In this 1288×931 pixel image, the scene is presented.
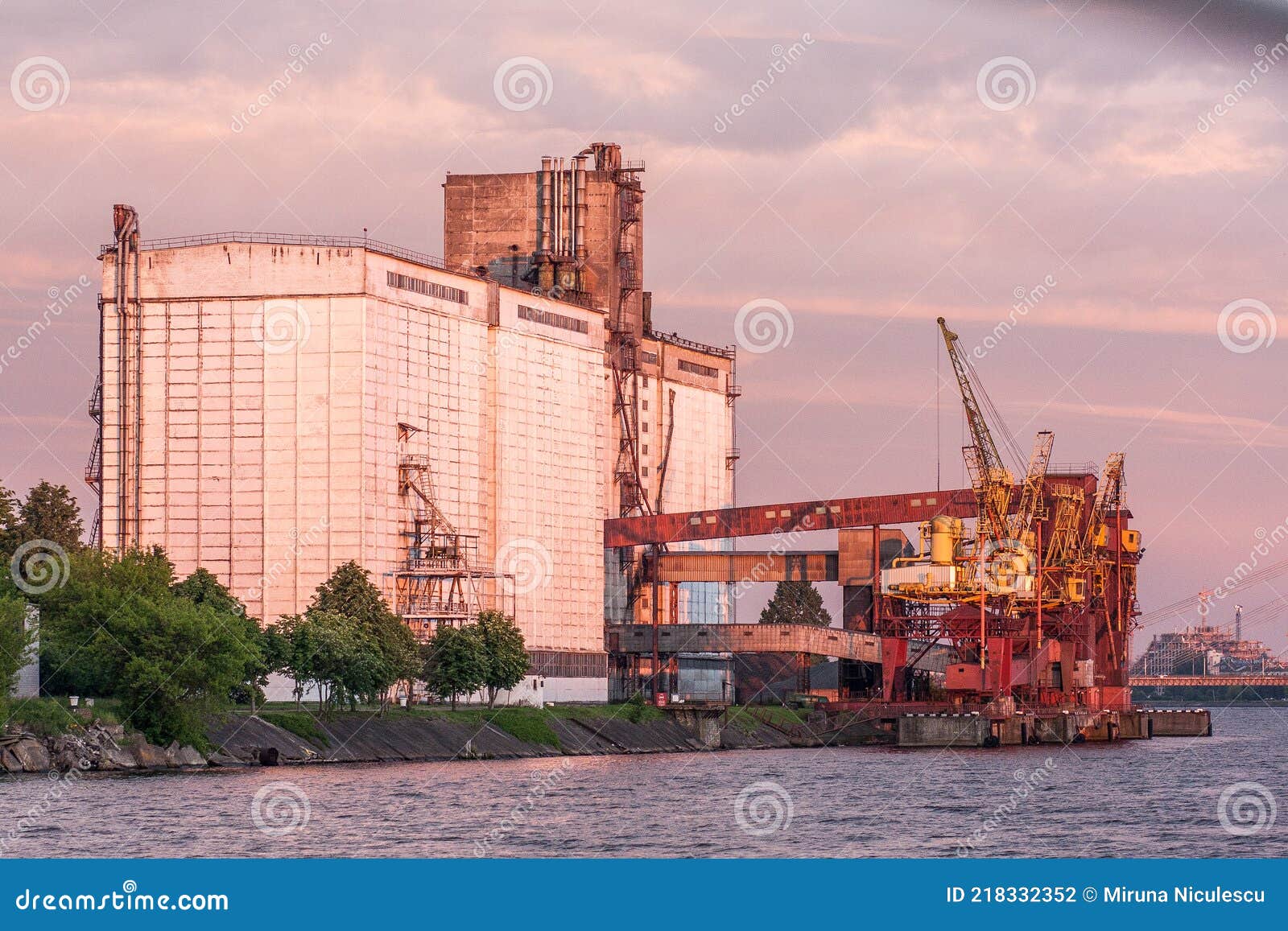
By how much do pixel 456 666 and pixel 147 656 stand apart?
3853cm

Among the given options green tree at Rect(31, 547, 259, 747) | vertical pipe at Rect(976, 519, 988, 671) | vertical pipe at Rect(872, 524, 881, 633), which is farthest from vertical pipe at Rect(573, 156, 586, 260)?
green tree at Rect(31, 547, 259, 747)

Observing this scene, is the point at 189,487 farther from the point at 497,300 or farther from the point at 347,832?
the point at 347,832

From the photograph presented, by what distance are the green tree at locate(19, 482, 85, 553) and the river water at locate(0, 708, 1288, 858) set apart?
44551mm

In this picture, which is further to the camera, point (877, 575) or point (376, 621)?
point (877, 575)

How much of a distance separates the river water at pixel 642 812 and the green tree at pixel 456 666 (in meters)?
18.3

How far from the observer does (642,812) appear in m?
81.1

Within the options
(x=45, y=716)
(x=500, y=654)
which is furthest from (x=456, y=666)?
(x=45, y=716)

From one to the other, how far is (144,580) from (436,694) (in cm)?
3643

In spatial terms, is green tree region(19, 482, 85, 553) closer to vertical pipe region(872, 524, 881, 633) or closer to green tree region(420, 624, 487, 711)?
green tree region(420, 624, 487, 711)

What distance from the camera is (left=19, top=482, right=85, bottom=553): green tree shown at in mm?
146500

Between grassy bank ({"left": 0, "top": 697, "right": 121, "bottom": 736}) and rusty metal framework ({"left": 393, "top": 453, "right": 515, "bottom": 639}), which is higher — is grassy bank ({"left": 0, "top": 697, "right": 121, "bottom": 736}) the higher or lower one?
the lower one

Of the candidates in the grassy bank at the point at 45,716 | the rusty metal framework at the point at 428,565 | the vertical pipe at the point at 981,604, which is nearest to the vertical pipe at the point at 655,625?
the rusty metal framework at the point at 428,565

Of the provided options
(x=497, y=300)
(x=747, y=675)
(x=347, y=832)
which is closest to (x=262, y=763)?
(x=347, y=832)

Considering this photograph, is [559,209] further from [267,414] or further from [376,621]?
[376,621]
